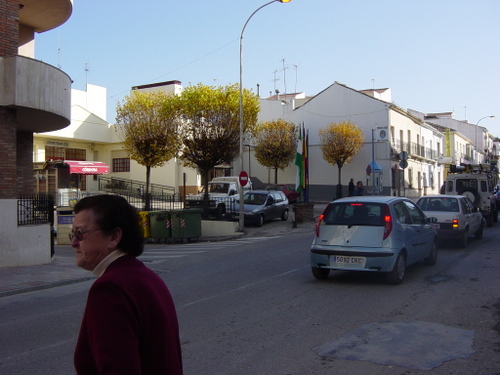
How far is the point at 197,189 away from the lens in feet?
139

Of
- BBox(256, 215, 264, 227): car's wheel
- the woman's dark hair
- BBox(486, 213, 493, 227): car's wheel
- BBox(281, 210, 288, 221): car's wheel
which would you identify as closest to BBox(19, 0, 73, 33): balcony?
BBox(256, 215, 264, 227): car's wheel

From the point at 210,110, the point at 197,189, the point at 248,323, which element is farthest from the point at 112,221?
the point at 197,189

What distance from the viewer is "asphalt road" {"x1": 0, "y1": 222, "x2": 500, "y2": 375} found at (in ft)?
17.7

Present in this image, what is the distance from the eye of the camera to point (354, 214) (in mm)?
9719

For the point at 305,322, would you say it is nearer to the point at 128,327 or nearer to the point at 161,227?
the point at 128,327

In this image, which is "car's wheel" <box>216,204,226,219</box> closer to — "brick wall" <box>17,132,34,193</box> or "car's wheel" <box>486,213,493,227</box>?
"brick wall" <box>17,132,34,193</box>

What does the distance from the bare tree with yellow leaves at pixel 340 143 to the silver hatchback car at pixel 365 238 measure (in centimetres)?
3204

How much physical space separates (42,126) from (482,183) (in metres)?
17.5

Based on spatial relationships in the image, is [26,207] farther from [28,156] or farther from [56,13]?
[56,13]

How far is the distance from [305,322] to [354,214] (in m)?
3.24

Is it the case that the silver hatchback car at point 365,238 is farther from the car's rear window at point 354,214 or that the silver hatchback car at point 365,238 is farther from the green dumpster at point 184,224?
the green dumpster at point 184,224

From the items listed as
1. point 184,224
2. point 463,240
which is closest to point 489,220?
point 463,240

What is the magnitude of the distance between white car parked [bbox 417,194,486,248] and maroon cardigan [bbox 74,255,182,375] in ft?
44.8

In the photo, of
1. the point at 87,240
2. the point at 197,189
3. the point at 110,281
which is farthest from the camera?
the point at 197,189
